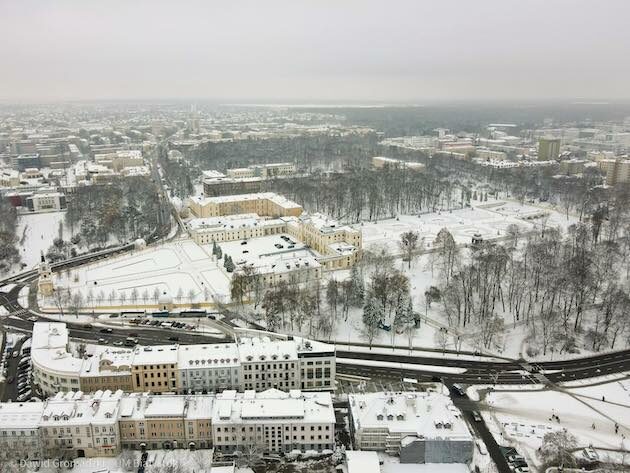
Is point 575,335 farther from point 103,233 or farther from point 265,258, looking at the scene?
point 103,233

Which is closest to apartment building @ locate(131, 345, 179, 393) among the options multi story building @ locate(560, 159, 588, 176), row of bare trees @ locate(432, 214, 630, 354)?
row of bare trees @ locate(432, 214, 630, 354)

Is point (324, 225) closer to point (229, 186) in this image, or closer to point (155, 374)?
point (155, 374)

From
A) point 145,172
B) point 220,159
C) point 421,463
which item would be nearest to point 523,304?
point 421,463

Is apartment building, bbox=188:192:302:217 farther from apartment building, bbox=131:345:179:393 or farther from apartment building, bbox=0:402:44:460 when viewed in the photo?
apartment building, bbox=0:402:44:460

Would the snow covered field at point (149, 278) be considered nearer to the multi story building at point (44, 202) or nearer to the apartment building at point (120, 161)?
the multi story building at point (44, 202)

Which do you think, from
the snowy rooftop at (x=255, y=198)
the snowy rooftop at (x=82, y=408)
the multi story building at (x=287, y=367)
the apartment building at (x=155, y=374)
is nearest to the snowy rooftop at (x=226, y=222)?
the snowy rooftop at (x=255, y=198)
